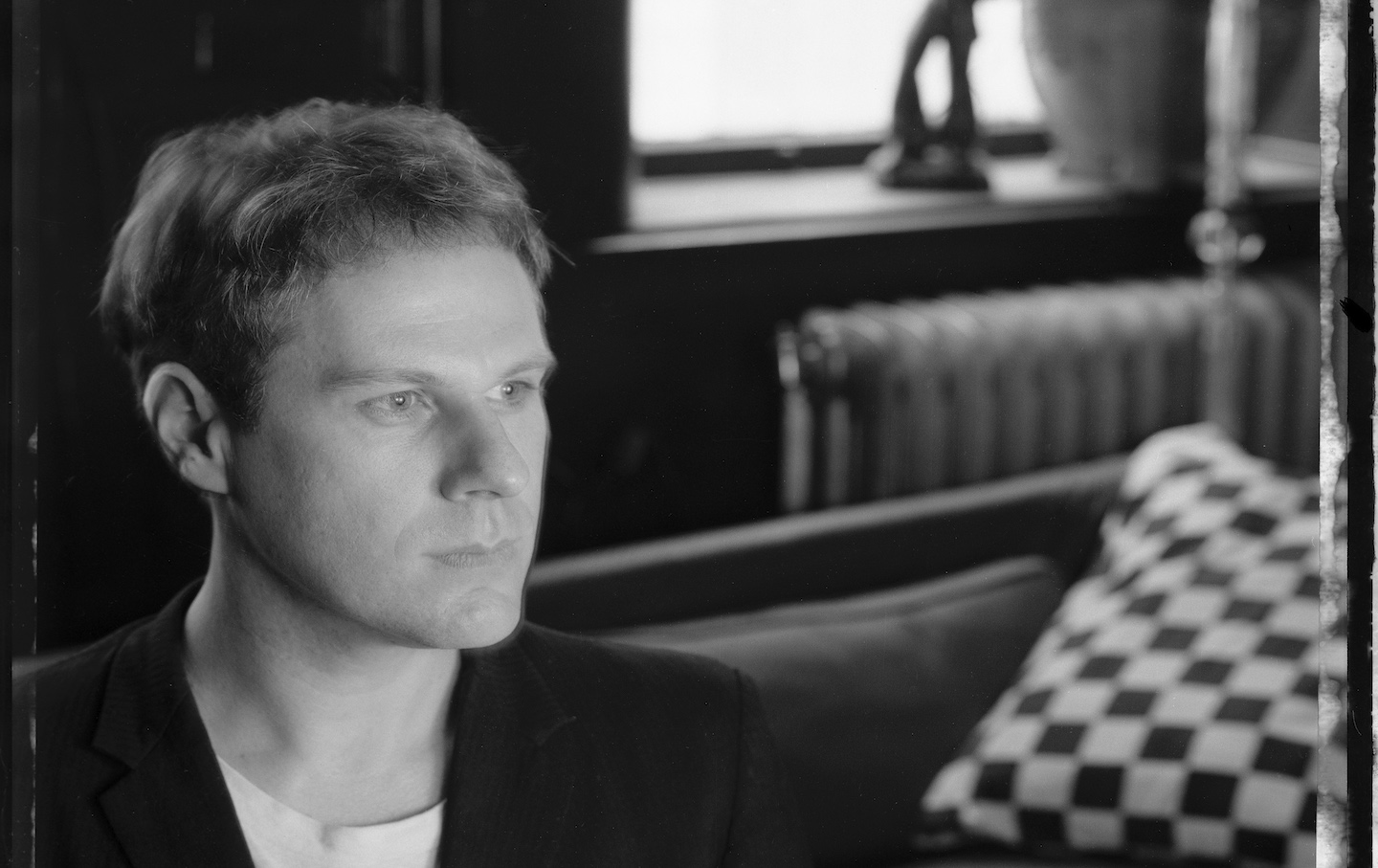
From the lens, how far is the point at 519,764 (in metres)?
0.74

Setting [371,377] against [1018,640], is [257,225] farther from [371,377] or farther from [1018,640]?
[1018,640]

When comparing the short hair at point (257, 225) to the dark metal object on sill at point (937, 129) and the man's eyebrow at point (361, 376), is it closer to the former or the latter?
the man's eyebrow at point (361, 376)

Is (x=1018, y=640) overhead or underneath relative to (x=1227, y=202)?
underneath

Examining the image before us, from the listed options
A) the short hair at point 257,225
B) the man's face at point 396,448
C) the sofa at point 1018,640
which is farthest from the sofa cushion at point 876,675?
the short hair at point 257,225

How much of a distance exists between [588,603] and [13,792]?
0.92ft

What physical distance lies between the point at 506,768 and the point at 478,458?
0.50 ft

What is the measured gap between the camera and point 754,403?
802mm

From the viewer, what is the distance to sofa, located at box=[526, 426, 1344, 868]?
809mm

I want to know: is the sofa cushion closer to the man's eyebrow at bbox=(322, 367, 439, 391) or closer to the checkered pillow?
the checkered pillow

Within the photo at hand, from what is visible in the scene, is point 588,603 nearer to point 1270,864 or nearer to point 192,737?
point 192,737

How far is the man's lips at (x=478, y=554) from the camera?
70cm

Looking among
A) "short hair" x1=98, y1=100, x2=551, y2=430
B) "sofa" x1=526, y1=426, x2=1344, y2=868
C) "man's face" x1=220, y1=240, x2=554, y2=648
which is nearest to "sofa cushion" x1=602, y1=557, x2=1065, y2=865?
"sofa" x1=526, y1=426, x2=1344, y2=868

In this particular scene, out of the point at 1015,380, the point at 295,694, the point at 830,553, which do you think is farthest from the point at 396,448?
the point at 1015,380

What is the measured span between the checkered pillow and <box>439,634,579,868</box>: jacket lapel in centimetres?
27
